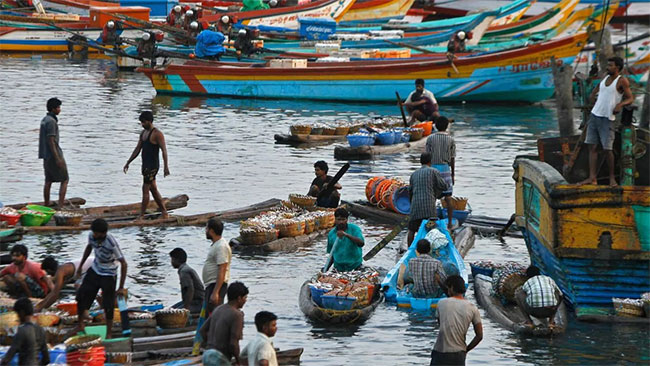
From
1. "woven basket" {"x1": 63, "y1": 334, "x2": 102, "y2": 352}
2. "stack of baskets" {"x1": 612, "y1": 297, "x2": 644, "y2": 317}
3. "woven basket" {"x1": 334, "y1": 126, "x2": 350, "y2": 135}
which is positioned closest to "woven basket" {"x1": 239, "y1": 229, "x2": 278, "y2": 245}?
"stack of baskets" {"x1": 612, "y1": 297, "x2": 644, "y2": 317}

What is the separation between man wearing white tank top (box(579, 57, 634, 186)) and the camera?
47.3 ft

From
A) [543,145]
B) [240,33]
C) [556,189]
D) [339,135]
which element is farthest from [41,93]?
[556,189]

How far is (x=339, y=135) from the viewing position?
29.3m

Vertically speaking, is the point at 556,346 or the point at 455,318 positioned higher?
the point at 455,318

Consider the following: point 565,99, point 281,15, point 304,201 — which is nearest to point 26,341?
point 304,201

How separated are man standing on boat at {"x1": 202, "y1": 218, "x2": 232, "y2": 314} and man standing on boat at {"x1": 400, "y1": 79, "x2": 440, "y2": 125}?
14265mm

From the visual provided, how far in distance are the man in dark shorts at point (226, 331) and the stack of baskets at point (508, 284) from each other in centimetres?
496

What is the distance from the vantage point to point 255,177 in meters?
24.5

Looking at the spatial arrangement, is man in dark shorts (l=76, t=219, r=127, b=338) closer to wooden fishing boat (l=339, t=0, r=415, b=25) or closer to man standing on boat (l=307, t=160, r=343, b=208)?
man standing on boat (l=307, t=160, r=343, b=208)

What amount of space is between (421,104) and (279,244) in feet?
33.9

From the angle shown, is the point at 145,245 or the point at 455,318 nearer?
the point at 455,318

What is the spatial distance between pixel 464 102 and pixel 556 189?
24568mm

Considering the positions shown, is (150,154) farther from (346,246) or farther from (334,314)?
(334,314)

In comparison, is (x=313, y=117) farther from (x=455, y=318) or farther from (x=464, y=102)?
(x=455, y=318)
